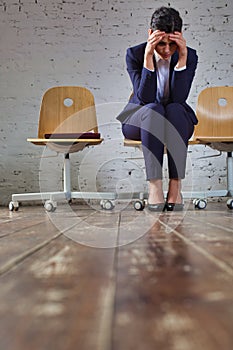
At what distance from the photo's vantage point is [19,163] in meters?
4.14

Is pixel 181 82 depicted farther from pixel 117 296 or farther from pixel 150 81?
pixel 117 296

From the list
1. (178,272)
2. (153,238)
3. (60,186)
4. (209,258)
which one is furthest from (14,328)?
(60,186)

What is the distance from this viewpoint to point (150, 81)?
218cm

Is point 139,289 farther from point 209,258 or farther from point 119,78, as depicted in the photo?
point 119,78

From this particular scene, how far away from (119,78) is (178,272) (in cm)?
365

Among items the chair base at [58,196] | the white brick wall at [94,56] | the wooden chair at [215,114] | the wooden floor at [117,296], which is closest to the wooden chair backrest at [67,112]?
the chair base at [58,196]

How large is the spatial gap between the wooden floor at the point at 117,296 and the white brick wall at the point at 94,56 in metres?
3.26

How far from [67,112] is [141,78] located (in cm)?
126

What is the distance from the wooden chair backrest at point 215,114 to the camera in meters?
3.37

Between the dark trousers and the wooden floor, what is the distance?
127 cm

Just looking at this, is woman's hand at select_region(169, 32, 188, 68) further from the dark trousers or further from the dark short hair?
the dark trousers

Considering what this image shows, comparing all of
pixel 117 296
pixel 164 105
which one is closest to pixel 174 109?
pixel 164 105

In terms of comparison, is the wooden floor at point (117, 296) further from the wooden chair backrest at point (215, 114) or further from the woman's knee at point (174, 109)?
the wooden chair backrest at point (215, 114)

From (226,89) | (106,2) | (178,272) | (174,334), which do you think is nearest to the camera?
(174,334)
